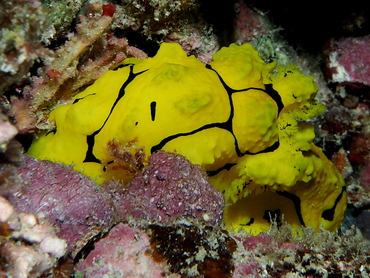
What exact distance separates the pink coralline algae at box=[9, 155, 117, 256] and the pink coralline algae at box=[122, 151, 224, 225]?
25cm

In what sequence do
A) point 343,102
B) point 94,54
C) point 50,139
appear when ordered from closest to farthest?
point 50,139 → point 94,54 → point 343,102

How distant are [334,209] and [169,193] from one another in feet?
10.1

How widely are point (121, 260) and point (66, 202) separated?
597 millimetres

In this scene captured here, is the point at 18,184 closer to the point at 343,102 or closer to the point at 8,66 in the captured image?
the point at 8,66

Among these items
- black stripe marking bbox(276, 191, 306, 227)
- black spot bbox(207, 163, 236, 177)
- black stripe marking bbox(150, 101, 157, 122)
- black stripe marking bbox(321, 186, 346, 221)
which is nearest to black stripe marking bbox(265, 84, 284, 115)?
black spot bbox(207, 163, 236, 177)

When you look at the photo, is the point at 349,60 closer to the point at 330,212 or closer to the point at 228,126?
the point at 330,212

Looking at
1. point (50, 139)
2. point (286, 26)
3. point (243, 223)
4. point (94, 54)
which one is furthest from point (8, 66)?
point (286, 26)

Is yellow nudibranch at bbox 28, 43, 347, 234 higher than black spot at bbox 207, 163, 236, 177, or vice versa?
yellow nudibranch at bbox 28, 43, 347, 234

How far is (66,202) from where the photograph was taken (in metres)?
2.35

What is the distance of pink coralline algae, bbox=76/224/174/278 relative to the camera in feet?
7.07

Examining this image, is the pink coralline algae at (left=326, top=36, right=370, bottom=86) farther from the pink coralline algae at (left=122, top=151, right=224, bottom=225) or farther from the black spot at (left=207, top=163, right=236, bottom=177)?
the pink coralline algae at (left=122, top=151, right=224, bottom=225)

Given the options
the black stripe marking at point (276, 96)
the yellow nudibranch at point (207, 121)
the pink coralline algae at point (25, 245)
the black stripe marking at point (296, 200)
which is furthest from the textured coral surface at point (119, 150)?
the black stripe marking at point (276, 96)

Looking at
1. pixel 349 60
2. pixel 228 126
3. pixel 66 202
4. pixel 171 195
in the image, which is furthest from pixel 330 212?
pixel 66 202

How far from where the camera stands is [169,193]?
2629mm
